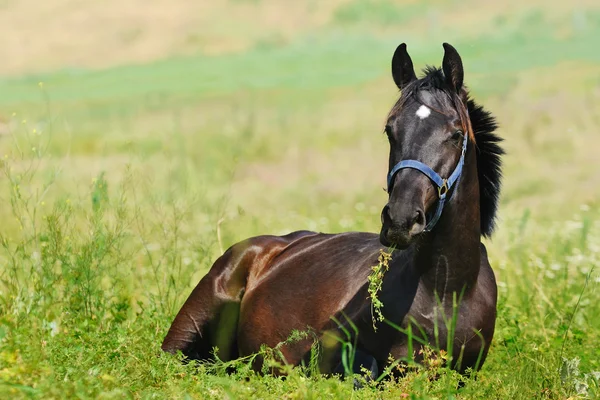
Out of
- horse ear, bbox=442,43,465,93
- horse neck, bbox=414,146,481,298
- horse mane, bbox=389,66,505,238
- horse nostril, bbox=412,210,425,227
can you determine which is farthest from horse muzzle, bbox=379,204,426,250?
horse mane, bbox=389,66,505,238

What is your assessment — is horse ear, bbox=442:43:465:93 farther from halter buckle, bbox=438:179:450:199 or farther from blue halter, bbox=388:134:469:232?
halter buckle, bbox=438:179:450:199

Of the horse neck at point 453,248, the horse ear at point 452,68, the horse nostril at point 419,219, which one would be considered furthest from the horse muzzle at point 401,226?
the horse ear at point 452,68

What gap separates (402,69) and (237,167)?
1227 cm

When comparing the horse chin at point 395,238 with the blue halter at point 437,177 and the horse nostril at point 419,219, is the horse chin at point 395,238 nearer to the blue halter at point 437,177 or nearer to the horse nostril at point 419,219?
the horse nostril at point 419,219

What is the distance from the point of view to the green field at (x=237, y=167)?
4.99 meters

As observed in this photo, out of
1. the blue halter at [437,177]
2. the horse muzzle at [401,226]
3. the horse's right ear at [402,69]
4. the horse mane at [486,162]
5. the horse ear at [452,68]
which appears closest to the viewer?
the horse muzzle at [401,226]

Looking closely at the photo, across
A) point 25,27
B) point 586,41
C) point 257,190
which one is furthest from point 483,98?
point 25,27

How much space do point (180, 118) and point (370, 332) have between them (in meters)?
17.0

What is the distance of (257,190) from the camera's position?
52.1 feet

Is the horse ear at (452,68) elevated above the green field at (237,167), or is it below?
above

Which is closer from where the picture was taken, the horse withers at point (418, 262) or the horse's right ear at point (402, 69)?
the horse withers at point (418, 262)

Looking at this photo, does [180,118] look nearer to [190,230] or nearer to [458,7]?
[190,230]

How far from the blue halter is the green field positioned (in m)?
0.50

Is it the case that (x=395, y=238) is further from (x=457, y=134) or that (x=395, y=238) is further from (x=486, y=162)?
(x=486, y=162)
